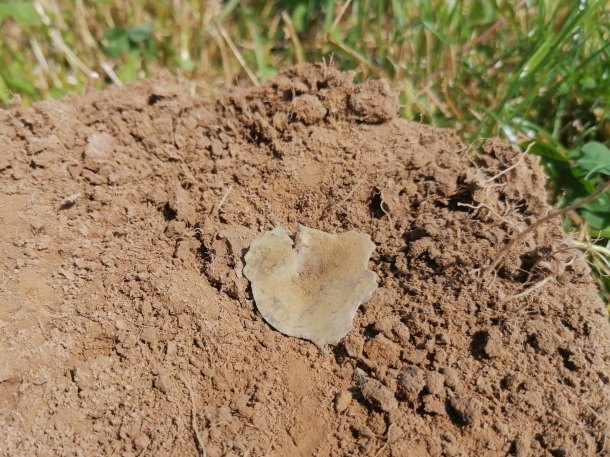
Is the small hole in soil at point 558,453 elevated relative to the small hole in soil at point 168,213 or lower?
elevated

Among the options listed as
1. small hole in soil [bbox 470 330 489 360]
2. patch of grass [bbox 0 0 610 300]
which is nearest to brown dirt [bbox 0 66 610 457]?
small hole in soil [bbox 470 330 489 360]

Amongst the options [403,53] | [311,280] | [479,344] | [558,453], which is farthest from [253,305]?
[403,53]

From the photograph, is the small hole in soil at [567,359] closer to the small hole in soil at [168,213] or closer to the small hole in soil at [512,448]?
the small hole in soil at [512,448]

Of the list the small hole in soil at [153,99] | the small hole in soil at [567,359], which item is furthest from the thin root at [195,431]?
the small hole in soil at [153,99]

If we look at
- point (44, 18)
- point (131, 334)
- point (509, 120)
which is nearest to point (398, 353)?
point (131, 334)

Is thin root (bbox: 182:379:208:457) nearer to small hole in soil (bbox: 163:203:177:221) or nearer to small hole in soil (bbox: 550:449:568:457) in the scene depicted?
small hole in soil (bbox: 163:203:177:221)

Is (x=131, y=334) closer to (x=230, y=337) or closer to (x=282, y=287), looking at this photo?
(x=230, y=337)

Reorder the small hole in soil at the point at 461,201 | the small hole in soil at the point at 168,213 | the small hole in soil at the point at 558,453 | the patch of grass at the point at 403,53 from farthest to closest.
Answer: the patch of grass at the point at 403,53, the small hole in soil at the point at 168,213, the small hole in soil at the point at 461,201, the small hole in soil at the point at 558,453

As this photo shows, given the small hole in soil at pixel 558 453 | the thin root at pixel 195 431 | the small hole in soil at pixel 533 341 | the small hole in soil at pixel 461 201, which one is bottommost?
the thin root at pixel 195 431
